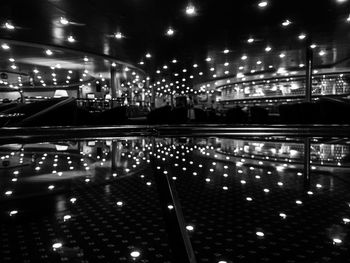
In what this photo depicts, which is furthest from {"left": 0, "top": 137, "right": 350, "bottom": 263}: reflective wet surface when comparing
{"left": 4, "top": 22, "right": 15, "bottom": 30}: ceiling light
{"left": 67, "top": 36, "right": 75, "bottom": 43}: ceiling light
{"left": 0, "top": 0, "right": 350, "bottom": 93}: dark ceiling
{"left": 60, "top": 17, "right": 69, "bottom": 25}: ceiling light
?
{"left": 67, "top": 36, "right": 75, "bottom": 43}: ceiling light

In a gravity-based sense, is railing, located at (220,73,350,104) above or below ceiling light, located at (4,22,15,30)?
below

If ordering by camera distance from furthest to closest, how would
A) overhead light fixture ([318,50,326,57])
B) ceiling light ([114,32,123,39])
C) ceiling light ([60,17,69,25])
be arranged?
overhead light fixture ([318,50,326,57]), ceiling light ([114,32,123,39]), ceiling light ([60,17,69,25])

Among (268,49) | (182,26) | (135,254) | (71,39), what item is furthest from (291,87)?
(135,254)

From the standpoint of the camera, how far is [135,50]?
1555cm

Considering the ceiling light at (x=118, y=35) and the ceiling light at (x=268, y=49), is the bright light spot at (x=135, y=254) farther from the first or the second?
the ceiling light at (x=268, y=49)

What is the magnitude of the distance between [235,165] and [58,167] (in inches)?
52.2

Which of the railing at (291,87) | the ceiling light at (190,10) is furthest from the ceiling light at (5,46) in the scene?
the railing at (291,87)

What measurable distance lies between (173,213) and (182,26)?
36.1 feet

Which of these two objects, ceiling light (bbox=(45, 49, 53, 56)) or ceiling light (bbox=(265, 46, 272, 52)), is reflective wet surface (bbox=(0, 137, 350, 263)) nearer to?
ceiling light (bbox=(265, 46, 272, 52))

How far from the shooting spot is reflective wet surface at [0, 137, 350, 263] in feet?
2.61

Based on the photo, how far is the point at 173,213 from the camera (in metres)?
1.13

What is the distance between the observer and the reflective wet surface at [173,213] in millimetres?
796

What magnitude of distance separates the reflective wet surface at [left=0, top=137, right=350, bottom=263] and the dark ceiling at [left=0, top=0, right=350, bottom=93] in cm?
792

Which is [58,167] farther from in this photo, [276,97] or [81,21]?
[276,97]
